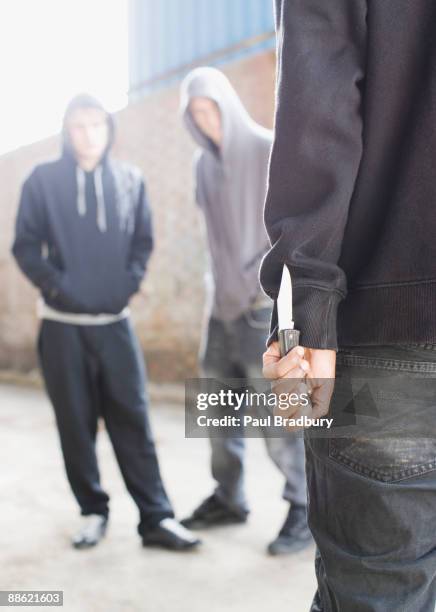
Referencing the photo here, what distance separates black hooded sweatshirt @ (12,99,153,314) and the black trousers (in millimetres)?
118

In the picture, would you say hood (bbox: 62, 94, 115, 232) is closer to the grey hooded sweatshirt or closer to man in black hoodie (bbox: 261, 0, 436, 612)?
the grey hooded sweatshirt

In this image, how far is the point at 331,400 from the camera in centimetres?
88

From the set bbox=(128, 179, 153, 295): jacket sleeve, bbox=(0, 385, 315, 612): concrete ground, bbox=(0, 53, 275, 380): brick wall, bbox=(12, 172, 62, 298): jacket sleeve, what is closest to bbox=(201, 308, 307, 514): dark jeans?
bbox=(0, 385, 315, 612): concrete ground

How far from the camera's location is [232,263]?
249 centimetres

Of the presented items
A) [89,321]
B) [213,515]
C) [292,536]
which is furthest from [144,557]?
[89,321]

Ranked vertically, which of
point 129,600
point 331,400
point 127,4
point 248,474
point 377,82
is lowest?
point 248,474

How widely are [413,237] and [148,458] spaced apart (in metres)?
1.81

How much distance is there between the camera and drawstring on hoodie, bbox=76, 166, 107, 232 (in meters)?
2.49

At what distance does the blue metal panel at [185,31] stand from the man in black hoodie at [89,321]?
3099 mm

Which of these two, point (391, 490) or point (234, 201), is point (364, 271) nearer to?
point (391, 490)

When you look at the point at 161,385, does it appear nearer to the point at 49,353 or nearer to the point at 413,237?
the point at 49,353

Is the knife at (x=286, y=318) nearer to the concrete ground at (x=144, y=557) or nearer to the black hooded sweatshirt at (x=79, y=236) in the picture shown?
the concrete ground at (x=144, y=557)

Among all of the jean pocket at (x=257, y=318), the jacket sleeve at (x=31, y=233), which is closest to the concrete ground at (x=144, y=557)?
the jean pocket at (x=257, y=318)

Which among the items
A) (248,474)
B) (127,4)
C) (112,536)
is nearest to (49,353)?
(112,536)
